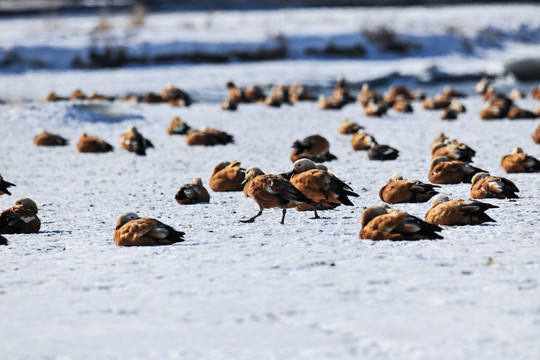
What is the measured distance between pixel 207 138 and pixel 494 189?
Answer: 6.45 metres

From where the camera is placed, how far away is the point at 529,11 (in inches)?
1594

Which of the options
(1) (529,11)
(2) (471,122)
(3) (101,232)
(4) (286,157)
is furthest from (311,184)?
(1) (529,11)

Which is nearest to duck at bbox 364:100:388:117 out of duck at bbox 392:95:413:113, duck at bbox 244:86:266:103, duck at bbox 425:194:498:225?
duck at bbox 392:95:413:113

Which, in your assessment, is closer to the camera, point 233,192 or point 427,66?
point 233,192

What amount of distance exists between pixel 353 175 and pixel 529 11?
33587 mm

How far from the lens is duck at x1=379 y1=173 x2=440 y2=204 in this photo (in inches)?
326

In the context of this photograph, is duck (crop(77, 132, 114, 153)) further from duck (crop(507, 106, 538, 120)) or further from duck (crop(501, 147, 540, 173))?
duck (crop(507, 106, 538, 120))

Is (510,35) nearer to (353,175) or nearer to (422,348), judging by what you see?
(353,175)

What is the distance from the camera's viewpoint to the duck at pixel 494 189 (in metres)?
8.17

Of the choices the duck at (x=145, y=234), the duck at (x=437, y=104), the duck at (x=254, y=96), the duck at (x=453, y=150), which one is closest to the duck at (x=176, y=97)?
the duck at (x=254, y=96)

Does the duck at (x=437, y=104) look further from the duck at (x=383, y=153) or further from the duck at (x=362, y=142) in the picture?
the duck at (x=383, y=153)

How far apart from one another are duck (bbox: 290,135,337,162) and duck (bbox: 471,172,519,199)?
12.2ft

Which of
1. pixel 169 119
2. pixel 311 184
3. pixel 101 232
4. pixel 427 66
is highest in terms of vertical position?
pixel 427 66

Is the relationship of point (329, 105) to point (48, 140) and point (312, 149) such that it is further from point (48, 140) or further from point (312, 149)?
point (48, 140)
